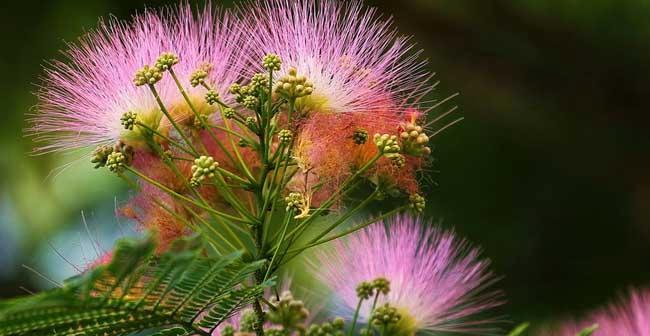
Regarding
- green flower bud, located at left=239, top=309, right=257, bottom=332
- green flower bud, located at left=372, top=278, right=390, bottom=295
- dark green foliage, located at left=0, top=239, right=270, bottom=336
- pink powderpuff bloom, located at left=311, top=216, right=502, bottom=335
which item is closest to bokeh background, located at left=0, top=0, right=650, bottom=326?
pink powderpuff bloom, located at left=311, top=216, right=502, bottom=335

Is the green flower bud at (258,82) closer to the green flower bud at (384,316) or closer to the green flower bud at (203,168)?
the green flower bud at (203,168)

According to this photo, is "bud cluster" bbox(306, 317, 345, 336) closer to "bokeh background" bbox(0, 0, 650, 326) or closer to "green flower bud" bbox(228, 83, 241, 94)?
"green flower bud" bbox(228, 83, 241, 94)

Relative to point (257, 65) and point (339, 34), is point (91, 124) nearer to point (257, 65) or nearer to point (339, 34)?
point (257, 65)

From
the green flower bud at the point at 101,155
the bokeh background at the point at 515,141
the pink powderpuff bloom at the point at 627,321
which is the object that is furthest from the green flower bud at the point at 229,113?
the bokeh background at the point at 515,141

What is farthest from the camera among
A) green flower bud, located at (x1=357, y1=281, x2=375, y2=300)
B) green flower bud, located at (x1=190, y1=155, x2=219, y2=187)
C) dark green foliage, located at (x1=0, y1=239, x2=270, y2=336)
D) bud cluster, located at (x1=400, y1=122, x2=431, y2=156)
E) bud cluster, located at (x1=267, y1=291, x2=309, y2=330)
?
green flower bud, located at (x1=357, y1=281, x2=375, y2=300)

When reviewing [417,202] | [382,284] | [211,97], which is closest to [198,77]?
[211,97]

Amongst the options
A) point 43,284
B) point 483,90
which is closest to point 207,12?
point 43,284

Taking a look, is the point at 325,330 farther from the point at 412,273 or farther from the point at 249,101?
the point at 249,101
